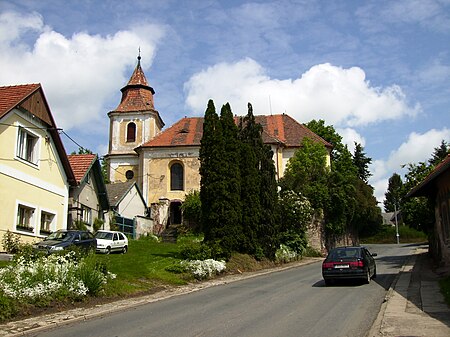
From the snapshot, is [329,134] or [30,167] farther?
[329,134]

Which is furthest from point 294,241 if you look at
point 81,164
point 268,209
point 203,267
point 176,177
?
point 176,177

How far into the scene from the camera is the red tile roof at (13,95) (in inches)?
864

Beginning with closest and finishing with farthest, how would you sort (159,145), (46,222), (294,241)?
(46,222) → (294,241) → (159,145)

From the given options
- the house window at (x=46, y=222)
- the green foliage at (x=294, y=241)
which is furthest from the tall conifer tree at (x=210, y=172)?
the green foliage at (x=294, y=241)

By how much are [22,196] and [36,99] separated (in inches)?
197

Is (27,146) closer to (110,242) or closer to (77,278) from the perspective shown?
(110,242)

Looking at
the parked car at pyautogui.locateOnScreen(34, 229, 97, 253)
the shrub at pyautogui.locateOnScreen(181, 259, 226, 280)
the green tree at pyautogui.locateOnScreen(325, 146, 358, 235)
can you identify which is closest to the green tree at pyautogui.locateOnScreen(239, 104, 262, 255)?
the shrub at pyautogui.locateOnScreen(181, 259, 226, 280)

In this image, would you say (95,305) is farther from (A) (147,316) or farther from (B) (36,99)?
(B) (36,99)

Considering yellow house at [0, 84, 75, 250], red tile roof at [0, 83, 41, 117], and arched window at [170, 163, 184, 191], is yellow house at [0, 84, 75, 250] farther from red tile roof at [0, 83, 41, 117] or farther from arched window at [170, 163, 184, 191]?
arched window at [170, 163, 184, 191]

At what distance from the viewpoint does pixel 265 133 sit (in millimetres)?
52438

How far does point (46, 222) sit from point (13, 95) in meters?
6.84

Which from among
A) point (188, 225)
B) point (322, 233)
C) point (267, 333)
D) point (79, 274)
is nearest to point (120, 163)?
point (188, 225)

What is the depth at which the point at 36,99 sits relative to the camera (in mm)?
24516

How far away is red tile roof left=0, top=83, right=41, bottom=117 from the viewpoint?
2194cm
